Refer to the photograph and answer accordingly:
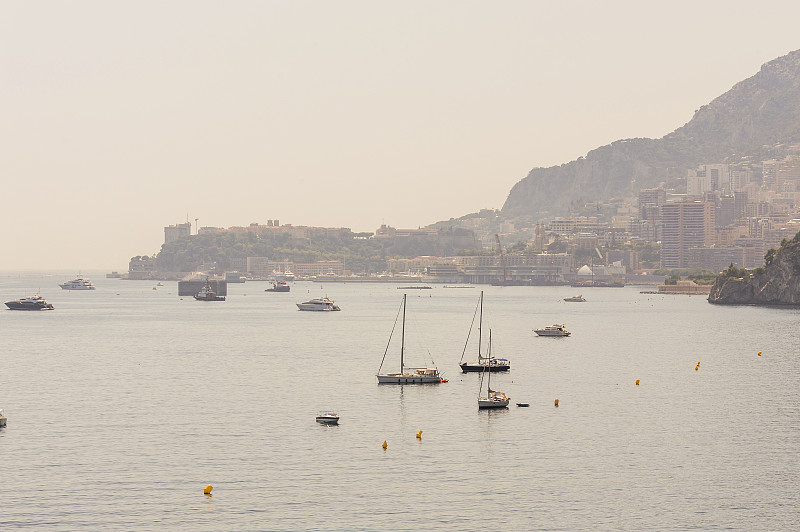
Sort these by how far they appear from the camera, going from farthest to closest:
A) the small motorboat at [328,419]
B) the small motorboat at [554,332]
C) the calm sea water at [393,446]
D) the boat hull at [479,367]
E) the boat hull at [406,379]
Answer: the small motorboat at [554,332]
the boat hull at [479,367]
the boat hull at [406,379]
the small motorboat at [328,419]
the calm sea water at [393,446]

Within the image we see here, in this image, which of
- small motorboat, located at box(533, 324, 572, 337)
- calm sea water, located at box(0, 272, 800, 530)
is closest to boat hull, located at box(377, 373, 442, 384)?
calm sea water, located at box(0, 272, 800, 530)

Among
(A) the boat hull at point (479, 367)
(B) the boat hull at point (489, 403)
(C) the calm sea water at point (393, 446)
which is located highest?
(A) the boat hull at point (479, 367)

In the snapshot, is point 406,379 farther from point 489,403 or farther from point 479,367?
Result: point 489,403

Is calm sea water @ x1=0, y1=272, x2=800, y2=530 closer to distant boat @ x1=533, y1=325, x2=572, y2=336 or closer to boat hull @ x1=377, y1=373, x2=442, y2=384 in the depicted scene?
boat hull @ x1=377, y1=373, x2=442, y2=384

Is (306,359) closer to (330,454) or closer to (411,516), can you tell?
(330,454)

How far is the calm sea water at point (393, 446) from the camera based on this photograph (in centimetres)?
5550

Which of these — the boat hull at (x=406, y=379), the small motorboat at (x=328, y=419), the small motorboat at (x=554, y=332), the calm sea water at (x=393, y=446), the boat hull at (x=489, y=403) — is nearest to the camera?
the calm sea water at (x=393, y=446)

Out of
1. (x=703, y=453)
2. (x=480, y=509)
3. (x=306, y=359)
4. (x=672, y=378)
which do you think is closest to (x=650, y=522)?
(x=480, y=509)

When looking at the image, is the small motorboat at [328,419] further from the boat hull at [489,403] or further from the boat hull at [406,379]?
the boat hull at [406,379]

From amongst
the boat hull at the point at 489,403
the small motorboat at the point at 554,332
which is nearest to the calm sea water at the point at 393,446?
the boat hull at the point at 489,403

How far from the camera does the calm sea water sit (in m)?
55.5

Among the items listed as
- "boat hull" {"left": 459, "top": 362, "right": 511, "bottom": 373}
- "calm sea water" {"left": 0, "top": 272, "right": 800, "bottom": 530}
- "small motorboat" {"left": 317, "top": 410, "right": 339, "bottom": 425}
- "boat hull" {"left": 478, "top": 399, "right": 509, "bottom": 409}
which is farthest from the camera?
"boat hull" {"left": 459, "top": 362, "right": 511, "bottom": 373}

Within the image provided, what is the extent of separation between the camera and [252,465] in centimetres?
6550

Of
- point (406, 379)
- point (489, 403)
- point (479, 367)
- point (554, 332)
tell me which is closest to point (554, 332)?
point (554, 332)
